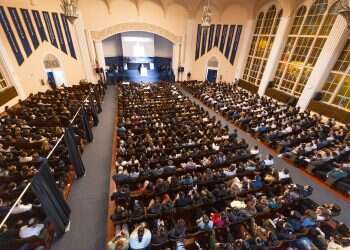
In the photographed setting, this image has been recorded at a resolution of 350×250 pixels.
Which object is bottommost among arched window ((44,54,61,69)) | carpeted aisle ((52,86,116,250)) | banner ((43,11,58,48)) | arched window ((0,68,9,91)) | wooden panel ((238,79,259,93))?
carpeted aisle ((52,86,116,250))

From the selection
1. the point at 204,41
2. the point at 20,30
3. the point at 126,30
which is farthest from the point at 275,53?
the point at 20,30

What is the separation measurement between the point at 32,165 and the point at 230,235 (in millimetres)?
6289

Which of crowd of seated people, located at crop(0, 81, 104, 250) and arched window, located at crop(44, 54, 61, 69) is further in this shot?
arched window, located at crop(44, 54, 61, 69)

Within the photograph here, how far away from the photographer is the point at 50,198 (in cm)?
418

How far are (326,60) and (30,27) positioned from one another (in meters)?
20.0

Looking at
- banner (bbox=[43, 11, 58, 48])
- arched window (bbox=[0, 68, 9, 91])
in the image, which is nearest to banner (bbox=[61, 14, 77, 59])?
banner (bbox=[43, 11, 58, 48])

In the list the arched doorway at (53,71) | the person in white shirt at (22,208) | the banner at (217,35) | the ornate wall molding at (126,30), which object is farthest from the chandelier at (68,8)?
the banner at (217,35)

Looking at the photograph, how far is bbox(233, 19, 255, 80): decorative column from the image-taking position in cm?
1776

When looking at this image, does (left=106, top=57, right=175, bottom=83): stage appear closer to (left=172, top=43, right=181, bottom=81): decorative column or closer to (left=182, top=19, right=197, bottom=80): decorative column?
(left=172, top=43, right=181, bottom=81): decorative column

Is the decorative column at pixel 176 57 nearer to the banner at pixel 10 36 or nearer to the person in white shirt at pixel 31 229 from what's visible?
the banner at pixel 10 36

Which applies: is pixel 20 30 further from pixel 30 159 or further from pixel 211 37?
pixel 211 37

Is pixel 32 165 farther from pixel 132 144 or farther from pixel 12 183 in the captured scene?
pixel 132 144

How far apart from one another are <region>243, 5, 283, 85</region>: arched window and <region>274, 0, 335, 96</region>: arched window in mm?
1752

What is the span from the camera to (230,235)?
4.14m
